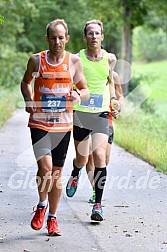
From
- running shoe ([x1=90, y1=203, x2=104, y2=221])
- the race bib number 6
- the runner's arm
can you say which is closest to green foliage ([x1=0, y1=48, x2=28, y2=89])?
the race bib number 6

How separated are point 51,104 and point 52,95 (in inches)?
3.4

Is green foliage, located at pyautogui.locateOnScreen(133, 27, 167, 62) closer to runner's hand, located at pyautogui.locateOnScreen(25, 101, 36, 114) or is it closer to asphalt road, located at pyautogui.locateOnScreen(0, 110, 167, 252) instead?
asphalt road, located at pyautogui.locateOnScreen(0, 110, 167, 252)

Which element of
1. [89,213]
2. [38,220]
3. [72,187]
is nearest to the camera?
[38,220]

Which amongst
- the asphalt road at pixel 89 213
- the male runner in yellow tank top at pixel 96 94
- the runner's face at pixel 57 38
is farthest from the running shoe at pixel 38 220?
the runner's face at pixel 57 38

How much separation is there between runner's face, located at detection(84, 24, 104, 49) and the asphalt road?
6.24ft

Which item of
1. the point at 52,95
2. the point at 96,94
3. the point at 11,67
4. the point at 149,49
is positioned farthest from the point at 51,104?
the point at 149,49

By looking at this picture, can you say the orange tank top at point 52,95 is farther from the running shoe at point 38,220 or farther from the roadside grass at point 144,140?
the roadside grass at point 144,140

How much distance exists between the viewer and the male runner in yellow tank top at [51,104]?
6734 millimetres

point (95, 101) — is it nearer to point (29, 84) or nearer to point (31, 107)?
point (29, 84)

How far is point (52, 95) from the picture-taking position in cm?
675

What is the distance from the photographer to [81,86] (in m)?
7.06

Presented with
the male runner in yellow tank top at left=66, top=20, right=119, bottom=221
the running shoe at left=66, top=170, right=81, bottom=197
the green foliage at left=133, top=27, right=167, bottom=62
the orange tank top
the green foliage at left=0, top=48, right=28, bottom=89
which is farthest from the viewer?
the green foliage at left=133, top=27, right=167, bottom=62

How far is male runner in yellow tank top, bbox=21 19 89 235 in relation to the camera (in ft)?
22.1

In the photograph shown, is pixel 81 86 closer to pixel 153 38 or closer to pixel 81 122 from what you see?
pixel 81 122
